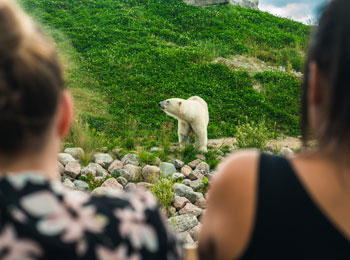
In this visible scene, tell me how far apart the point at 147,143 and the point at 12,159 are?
652cm

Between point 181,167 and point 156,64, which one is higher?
point 156,64

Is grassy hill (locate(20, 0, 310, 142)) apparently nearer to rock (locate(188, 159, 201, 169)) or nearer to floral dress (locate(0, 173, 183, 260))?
rock (locate(188, 159, 201, 169))

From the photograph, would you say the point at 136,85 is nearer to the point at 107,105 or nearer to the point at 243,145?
the point at 107,105

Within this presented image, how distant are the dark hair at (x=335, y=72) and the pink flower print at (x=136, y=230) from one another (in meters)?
0.47

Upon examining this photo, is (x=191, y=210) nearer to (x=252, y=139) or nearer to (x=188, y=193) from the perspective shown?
(x=188, y=193)

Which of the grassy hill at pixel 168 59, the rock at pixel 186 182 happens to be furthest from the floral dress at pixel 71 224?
the grassy hill at pixel 168 59

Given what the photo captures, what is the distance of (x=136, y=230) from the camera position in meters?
0.89

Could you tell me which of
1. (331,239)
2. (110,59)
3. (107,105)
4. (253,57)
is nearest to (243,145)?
(107,105)

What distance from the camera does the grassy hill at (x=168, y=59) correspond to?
33.1 feet

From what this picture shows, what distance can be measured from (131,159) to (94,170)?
84 cm

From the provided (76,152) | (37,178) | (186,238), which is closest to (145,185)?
(186,238)

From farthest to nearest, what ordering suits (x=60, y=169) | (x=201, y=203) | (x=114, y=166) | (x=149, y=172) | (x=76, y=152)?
(x=76, y=152) < (x=114, y=166) < (x=149, y=172) < (x=60, y=169) < (x=201, y=203)

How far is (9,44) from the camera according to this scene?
736 mm

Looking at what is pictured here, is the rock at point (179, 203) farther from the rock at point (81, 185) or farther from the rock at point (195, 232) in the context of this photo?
the rock at point (81, 185)
